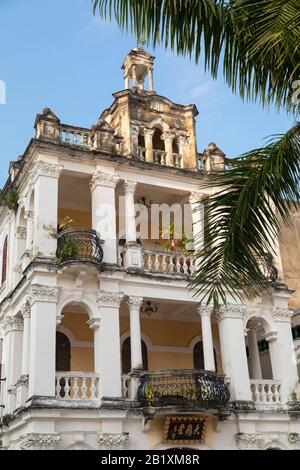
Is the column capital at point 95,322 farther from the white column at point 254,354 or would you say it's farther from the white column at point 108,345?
the white column at point 254,354

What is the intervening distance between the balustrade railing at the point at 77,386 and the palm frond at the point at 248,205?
8.04 meters

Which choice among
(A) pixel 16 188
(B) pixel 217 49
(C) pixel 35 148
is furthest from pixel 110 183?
(B) pixel 217 49

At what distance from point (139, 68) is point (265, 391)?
473 inches

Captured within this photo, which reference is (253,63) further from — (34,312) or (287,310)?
(287,310)

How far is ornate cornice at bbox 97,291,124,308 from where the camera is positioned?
51.4 feet

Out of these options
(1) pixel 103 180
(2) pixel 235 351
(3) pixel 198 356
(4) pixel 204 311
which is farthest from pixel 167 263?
(3) pixel 198 356

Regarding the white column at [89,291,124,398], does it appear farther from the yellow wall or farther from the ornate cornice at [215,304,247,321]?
the yellow wall

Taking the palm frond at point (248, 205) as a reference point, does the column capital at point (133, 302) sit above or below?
above

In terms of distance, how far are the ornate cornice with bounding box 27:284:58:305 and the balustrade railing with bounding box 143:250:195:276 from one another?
306 centimetres

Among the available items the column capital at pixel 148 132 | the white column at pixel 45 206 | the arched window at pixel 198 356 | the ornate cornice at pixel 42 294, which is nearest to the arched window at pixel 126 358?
the arched window at pixel 198 356

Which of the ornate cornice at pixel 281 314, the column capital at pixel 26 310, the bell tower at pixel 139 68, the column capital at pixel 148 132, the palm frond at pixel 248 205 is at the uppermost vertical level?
the bell tower at pixel 139 68

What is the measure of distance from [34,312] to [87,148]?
208 inches

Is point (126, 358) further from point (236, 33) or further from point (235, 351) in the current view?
point (236, 33)

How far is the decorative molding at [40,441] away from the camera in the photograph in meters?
13.6
